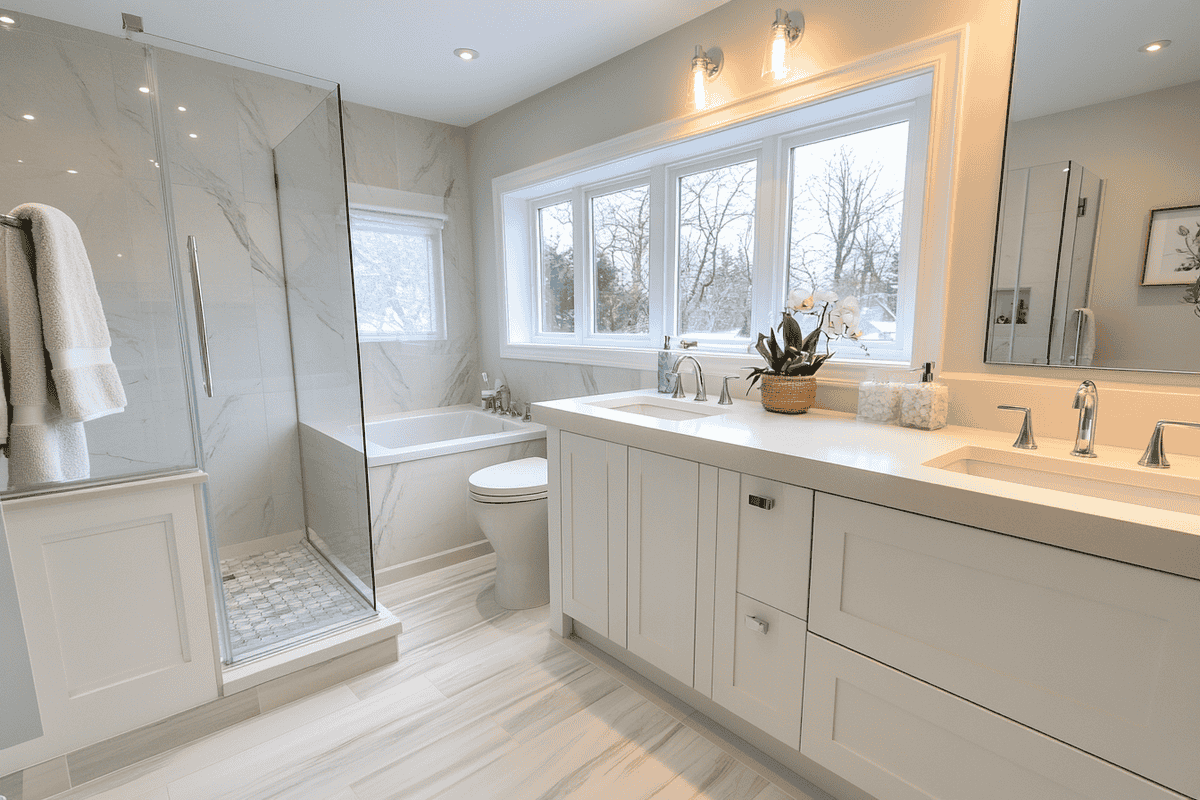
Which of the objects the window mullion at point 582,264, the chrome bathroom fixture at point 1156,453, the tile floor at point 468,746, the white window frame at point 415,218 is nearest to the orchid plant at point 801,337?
the chrome bathroom fixture at point 1156,453

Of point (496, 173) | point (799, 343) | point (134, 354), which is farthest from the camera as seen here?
point (496, 173)

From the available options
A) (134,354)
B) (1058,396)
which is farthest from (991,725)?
(134,354)

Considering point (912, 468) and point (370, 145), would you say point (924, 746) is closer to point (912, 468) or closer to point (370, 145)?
point (912, 468)

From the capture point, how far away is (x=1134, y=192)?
4.10ft

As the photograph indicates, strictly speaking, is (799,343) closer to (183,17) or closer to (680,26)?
(680,26)

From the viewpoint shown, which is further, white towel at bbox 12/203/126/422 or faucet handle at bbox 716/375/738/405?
faucet handle at bbox 716/375/738/405

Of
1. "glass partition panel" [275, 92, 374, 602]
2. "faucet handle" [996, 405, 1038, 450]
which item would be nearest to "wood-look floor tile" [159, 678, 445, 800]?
"glass partition panel" [275, 92, 374, 602]

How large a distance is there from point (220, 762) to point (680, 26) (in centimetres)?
282

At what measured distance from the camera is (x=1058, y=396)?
1386 mm

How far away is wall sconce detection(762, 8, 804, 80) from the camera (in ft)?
5.67

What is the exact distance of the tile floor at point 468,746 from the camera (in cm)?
141

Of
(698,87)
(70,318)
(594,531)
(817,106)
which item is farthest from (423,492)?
(817,106)

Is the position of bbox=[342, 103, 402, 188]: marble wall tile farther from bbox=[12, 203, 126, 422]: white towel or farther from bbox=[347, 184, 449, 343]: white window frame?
bbox=[12, 203, 126, 422]: white towel

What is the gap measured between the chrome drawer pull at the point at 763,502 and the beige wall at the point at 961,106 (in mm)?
679
